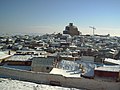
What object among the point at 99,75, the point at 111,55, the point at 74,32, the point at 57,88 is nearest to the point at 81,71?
the point at 99,75

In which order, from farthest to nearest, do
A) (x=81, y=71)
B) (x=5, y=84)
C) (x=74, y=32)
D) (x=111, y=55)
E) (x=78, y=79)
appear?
(x=74, y=32) < (x=111, y=55) < (x=81, y=71) < (x=78, y=79) < (x=5, y=84)

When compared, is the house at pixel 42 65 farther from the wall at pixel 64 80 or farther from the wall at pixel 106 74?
the wall at pixel 106 74

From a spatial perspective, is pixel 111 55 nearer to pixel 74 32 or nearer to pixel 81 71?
pixel 81 71

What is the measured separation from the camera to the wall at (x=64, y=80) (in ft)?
52.7

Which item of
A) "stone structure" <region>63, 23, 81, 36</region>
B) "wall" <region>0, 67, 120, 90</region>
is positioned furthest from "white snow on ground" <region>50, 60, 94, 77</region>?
"stone structure" <region>63, 23, 81, 36</region>

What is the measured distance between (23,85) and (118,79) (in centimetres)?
727

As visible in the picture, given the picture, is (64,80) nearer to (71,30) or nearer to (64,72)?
(64,72)

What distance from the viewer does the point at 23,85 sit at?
1549 cm

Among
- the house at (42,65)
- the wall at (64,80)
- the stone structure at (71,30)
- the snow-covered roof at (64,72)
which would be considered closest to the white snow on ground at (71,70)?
the snow-covered roof at (64,72)

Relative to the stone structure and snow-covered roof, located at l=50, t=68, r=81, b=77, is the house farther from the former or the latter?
the stone structure

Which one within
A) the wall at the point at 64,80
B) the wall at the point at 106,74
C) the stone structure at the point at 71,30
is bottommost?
the wall at the point at 64,80

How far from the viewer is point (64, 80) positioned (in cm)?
1709

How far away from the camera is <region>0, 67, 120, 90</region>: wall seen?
16061 mm

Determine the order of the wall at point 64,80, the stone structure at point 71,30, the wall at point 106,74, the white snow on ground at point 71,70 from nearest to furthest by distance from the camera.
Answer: the wall at point 64,80 < the wall at point 106,74 < the white snow on ground at point 71,70 < the stone structure at point 71,30
